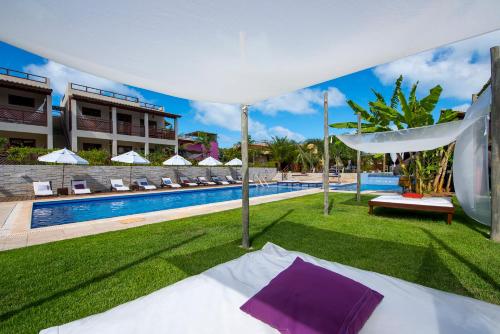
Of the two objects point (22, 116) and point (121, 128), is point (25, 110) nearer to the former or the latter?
point (22, 116)

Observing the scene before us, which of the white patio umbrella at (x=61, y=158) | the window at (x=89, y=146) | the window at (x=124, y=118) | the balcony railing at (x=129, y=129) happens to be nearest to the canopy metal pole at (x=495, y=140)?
the white patio umbrella at (x=61, y=158)

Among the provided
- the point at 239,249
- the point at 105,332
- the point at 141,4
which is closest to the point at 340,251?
the point at 239,249

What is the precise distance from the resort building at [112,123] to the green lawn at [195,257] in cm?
1944

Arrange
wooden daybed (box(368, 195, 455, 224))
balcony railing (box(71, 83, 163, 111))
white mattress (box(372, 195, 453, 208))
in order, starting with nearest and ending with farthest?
wooden daybed (box(368, 195, 455, 224)) → white mattress (box(372, 195, 453, 208)) → balcony railing (box(71, 83, 163, 111))

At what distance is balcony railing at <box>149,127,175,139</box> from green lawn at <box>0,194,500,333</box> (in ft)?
70.7

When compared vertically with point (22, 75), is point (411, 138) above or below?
below

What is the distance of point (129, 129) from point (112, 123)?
1688mm

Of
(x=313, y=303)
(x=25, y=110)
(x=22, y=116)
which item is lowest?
(x=313, y=303)

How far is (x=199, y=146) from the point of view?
119ft

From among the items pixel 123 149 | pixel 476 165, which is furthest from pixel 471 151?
pixel 123 149

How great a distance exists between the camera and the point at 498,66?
16.3ft

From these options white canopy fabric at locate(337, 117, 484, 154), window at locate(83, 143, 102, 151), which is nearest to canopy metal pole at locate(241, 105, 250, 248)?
white canopy fabric at locate(337, 117, 484, 154)

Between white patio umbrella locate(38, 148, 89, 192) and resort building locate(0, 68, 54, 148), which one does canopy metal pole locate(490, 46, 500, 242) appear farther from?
resort building locate(0, 68, 54, 148)

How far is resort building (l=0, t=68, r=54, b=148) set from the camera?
59.7ft
